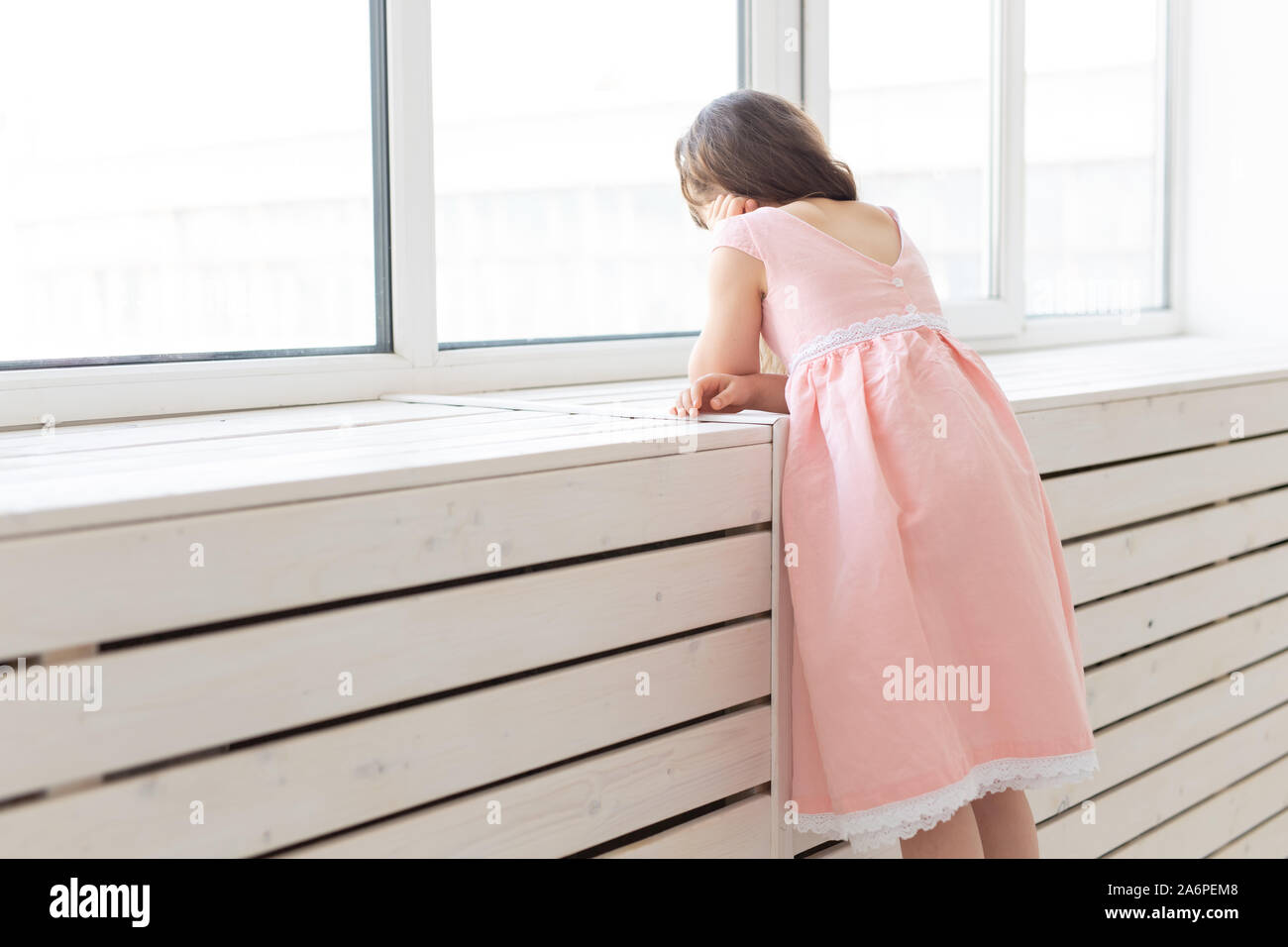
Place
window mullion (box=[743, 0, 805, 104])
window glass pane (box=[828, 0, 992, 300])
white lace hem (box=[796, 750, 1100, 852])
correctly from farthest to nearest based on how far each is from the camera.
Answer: window glass pane (box=[828, 0, 992, 300]) → window mullion (box=[743, 0, 805, 104]) → white lace hem (box=[796, 750, 1100, 852])

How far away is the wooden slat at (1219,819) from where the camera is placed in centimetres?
185

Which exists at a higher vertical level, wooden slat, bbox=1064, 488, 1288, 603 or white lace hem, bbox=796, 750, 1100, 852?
wooden slat, bbox=1064, 488, 1288, 603

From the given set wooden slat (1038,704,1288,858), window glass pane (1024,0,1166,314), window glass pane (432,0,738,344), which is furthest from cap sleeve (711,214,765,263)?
window glass pane (1024,0,1166,314)

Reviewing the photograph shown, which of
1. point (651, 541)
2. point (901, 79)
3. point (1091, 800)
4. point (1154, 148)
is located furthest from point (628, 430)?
point (1154, 148)

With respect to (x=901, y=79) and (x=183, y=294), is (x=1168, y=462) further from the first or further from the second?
(x=183, y=294)

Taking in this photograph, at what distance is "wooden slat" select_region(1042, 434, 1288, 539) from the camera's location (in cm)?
163

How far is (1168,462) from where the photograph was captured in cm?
179

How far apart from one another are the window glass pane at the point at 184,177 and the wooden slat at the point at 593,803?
0.70 meters

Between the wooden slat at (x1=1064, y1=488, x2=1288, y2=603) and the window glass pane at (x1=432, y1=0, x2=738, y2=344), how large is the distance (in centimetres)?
72

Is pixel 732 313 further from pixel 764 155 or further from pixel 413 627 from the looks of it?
pixel 413 627

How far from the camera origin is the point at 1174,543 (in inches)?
71.2

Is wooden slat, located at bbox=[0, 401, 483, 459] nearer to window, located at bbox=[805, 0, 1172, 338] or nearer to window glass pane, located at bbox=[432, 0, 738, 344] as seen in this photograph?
window glass pane, located at bbox=[432, 0, 738, 344]

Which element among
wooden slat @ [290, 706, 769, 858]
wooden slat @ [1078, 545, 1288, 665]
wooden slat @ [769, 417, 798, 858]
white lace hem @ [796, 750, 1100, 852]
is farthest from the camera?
wooden slat @ [1078, 545, 1288, 665]

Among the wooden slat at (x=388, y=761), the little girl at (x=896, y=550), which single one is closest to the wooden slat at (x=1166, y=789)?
the little girl at (x=896, y=550)
